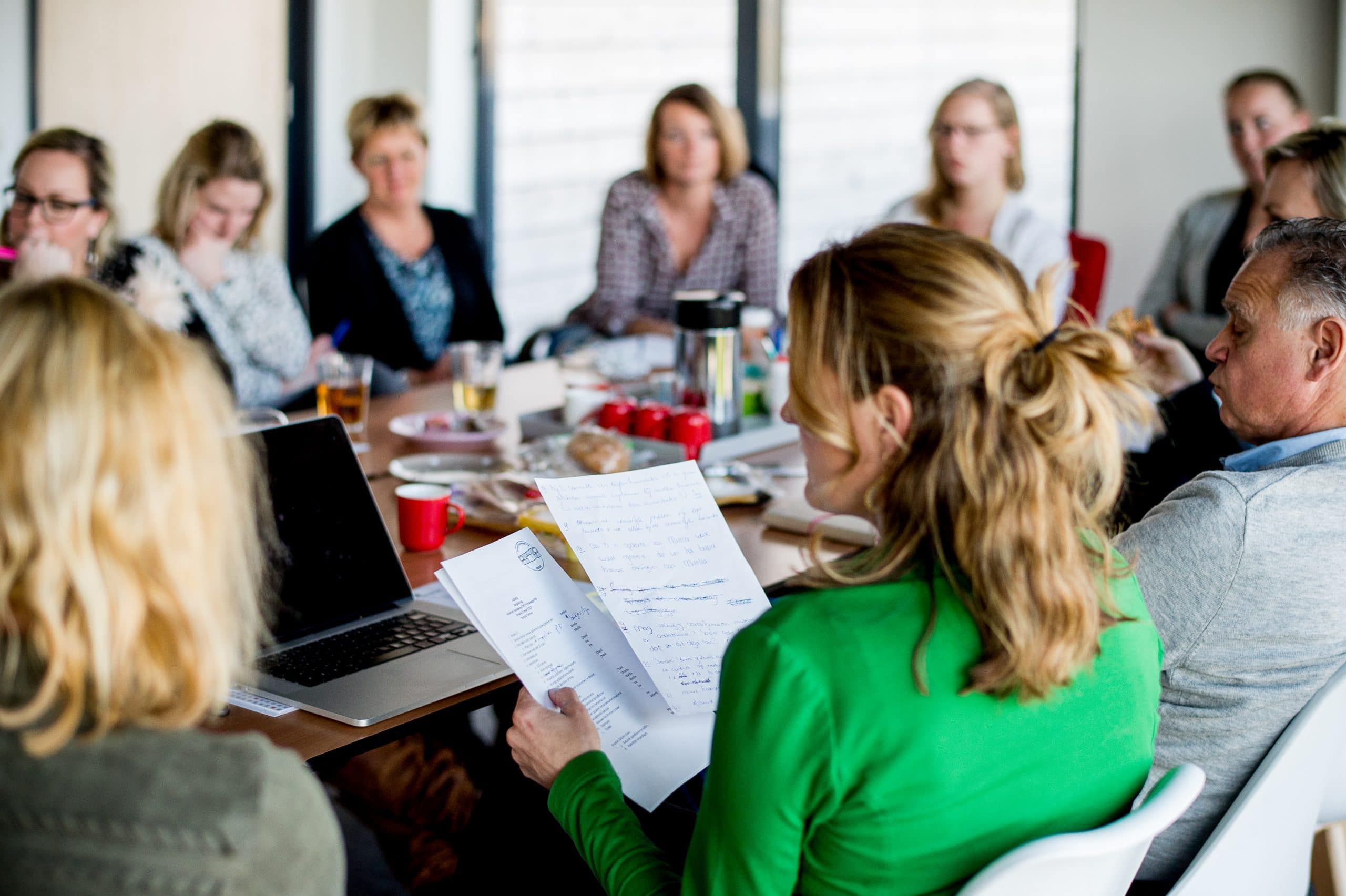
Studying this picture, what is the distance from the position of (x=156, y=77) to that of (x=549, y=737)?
13.4 ft

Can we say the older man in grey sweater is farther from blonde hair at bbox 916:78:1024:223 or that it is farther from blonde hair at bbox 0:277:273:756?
blonde hair at bbox 916:78:1024:223

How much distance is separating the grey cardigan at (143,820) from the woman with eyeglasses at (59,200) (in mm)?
2316

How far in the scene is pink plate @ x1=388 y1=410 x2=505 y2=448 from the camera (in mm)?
2510

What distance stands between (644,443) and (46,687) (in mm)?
1660

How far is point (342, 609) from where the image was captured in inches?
64.1

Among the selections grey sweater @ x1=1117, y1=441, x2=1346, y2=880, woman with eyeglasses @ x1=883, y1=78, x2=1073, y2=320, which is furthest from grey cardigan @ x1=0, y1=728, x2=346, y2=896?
woman with eyeglasses @ x1=883, y1=78, x2=1073, y2=320

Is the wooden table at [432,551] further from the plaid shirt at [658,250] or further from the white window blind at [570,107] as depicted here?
the white window blind at [570,107]

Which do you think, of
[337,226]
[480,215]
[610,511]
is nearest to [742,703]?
[610,511]

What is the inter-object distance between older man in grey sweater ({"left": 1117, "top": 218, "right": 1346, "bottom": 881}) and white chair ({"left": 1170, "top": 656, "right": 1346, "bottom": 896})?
0.12 m

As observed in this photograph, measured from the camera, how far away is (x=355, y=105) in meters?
3.90

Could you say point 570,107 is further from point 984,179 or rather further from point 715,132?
point 984,179

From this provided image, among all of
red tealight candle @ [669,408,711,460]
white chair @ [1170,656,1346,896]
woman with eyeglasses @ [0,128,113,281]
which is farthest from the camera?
woman with eyeglasses @ [0,128,113,281]

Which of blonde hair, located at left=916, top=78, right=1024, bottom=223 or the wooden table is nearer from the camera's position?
the wooden table

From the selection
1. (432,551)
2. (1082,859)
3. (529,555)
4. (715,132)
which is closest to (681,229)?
(715,132)
